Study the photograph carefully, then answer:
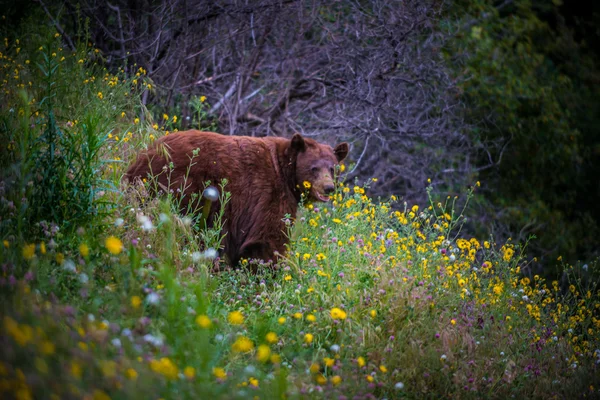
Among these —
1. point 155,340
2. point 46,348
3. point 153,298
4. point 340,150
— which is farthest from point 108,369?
point 340,150

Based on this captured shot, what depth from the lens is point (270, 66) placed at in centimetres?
881

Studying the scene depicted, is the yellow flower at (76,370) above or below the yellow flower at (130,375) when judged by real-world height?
above

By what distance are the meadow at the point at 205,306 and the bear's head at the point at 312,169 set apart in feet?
1.26

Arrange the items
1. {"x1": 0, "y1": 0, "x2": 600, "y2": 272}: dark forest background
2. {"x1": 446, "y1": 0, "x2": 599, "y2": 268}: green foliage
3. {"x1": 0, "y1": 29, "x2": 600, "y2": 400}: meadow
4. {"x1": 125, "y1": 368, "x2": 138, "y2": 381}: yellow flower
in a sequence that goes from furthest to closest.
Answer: {"x1": 446, "y1": 0, "x2": 599, "y2": 268}: green foliage
{"x1": 0, "y1": 0, "x2": 600, "y2": 272}: dark forest background
{"x1": 0, "y1": 29, "x2": 600, "y2": 400}: meadow
{"x1": 125, "y1": 368, "x2": 138, "y2": 381}: yellow flower

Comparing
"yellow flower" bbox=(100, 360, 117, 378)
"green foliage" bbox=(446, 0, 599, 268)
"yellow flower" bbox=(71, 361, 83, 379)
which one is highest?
"yellow flower" bbox=(71, 361, 83, 379)

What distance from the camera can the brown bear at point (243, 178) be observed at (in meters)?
5.11

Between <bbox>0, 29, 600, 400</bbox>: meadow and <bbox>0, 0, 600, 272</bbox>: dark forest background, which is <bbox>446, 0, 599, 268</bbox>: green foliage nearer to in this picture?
<bbox>0, 0, 600, 272</bbox>: dark forest background

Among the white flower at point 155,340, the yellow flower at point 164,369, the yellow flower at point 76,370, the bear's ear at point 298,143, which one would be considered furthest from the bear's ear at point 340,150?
the yellow flower at point 76,370

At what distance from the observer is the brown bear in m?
5.11

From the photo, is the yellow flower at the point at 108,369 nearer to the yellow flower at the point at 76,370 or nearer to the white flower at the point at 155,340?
the yellow flower at the point at 76,370

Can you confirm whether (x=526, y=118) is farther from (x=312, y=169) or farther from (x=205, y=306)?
(x=205, y=306)

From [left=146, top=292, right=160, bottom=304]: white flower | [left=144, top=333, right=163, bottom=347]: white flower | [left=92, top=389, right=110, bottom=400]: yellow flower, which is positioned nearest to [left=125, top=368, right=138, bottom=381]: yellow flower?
[left=92, top=389, right=110, bottom=400]: yellow flower

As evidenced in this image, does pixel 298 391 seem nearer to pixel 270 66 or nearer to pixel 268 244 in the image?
pixel 268 244

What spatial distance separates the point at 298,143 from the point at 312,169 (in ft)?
0.99
